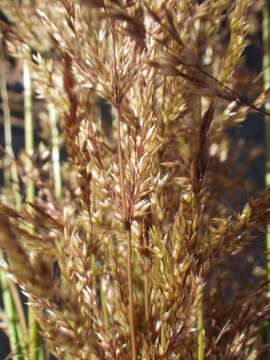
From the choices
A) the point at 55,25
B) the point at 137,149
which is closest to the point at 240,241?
the point at 137,149

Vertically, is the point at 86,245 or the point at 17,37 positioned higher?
the point at 17,37

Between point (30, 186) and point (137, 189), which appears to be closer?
point (137, 189)

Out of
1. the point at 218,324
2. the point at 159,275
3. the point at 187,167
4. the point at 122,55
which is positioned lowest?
the point at 218,324

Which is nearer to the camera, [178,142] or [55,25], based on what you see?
[55,25]

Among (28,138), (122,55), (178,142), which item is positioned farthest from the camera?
(28,138)

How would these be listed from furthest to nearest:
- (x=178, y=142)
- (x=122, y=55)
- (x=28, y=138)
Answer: (x=28, y=138) → (x=178, y=142) → (x=122, y=55)

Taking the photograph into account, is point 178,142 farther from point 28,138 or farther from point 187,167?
point 28,138

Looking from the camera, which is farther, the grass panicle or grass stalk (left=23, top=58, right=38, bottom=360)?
grass stalk (left=23, top=58, right=38, bottom=360)

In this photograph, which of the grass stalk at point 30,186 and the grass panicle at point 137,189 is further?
the grass stalk at point 30,186

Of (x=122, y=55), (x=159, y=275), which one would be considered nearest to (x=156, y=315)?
(x=159, y=275)

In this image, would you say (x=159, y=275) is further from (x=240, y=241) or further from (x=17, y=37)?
(x=17, y=37)
